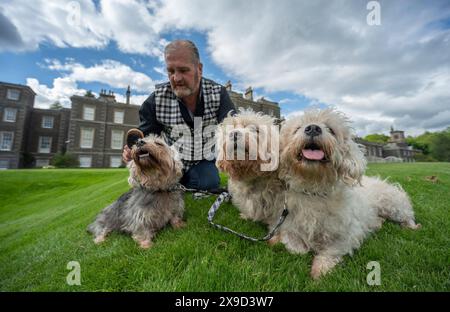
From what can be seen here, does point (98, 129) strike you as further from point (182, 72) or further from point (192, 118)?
point (182, 72)

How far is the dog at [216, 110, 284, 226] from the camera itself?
10.5 feet

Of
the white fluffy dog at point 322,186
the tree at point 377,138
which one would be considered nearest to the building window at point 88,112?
the white fluffy dog at point 322,186

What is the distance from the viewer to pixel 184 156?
586 centimetres

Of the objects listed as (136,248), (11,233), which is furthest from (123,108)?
(136,248)

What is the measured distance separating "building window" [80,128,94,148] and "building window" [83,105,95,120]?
2059mm

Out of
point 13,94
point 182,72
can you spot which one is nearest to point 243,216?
point 182,72

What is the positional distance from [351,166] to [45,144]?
54.0 meters

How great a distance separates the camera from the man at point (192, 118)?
5.26 meters

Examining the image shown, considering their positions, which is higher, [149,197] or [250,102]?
[250,102]

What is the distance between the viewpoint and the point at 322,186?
2740 millimetres

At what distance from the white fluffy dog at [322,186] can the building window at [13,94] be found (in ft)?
186

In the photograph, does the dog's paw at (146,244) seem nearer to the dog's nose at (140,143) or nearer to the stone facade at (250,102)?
the dog's nose at (140,143)

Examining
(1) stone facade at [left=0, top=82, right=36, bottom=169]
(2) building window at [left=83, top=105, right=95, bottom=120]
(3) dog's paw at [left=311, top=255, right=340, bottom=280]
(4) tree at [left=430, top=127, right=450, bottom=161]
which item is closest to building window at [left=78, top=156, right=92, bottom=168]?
(2) building window at [left=83, top=105, right=95, bottom=120]
